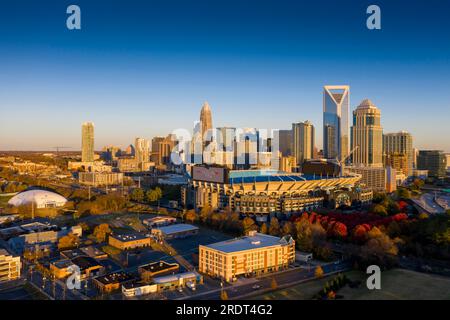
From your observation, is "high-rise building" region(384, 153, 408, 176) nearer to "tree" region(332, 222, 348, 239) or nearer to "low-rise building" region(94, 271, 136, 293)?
"tree" region(332, 222, 348, 239)

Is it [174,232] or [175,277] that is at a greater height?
[174,232]

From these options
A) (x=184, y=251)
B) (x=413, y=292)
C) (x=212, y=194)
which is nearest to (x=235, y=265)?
(x=184, y=251)

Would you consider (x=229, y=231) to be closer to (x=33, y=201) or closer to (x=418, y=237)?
(x=418, y=237)

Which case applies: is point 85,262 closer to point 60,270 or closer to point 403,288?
point 60,270

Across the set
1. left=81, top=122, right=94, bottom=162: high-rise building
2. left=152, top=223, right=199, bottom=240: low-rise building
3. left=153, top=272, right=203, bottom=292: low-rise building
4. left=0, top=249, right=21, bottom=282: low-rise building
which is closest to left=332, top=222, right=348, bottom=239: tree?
left=152, top=223, right=199, bottom=240: low-rise building

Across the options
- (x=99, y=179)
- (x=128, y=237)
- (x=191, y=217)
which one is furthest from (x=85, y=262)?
(x=99, y=179)

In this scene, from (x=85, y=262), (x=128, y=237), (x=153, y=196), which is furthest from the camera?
(x=153, y=196)

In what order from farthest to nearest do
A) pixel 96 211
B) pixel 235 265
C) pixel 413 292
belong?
pixel 96 211
pixel 235 265
pixel 413 292
